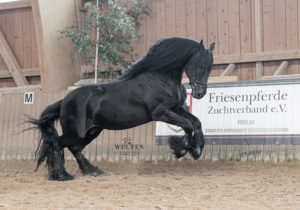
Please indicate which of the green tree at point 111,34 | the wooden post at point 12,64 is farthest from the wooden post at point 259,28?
the wooden post at point 12,64

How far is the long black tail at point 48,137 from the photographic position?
653 centimetres

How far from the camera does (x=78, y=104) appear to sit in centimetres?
644

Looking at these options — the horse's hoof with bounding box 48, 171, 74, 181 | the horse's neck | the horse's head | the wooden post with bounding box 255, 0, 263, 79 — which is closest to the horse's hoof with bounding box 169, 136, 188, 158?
the horse's head

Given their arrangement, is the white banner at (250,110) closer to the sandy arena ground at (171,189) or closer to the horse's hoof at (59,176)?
the sandy arena ground at (171,189)

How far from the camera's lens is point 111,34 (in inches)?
441

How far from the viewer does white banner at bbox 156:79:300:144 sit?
7.23 metres

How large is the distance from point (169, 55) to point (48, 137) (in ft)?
7.61

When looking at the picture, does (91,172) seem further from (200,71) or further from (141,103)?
(200,71)

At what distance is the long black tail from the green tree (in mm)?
4612

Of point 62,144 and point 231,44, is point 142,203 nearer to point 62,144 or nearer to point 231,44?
point 62,144

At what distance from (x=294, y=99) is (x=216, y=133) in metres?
1.51

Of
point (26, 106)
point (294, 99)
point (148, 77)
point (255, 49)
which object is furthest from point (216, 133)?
point (26, 106)

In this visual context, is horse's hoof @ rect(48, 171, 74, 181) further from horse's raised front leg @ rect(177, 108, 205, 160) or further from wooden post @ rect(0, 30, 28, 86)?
wooden post @ rect(0, 30, 28, 86)

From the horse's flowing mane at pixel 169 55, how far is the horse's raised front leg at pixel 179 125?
0.67 metres
